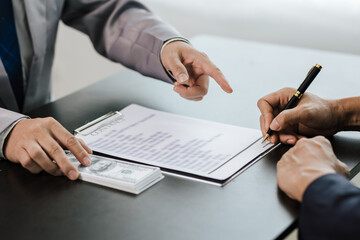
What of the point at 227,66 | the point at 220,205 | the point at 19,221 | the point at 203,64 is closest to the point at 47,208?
the point at 19,221

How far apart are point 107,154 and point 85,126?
15 cm

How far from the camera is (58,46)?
3406mm

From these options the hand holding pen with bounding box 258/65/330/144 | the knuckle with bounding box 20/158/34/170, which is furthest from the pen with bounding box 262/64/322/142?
the knuckle with bounding box 20/158/34/170

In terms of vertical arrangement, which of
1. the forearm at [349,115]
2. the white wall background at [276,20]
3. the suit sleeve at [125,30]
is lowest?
the white wall background at [276,20]

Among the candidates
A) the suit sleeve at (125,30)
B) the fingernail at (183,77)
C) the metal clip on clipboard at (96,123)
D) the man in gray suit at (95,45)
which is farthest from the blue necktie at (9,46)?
the fingernail at (183,77)

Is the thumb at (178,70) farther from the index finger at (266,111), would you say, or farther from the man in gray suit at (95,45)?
the index finger at (266,111)

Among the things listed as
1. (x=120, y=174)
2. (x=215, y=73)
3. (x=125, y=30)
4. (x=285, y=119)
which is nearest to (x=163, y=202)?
(x=120, y=174)

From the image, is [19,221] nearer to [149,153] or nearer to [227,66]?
[149,153]

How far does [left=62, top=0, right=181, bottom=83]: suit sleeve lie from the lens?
146cm

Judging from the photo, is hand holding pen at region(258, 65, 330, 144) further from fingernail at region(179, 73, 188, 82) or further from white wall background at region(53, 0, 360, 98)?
white wall background at region(53, 0, 360, 98)

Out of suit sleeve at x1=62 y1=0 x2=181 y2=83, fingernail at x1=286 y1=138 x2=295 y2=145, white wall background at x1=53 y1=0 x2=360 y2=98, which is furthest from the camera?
white wall background at x1=53 y1=0 x2=360 y2=98

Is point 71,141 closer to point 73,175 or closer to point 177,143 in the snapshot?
point 73,175

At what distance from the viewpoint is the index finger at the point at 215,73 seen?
126 centimetres

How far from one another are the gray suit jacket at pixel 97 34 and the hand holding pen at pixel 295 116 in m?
0.34
